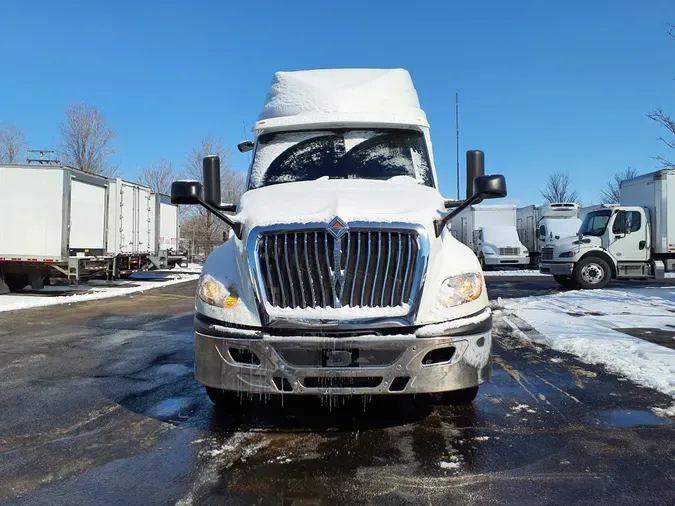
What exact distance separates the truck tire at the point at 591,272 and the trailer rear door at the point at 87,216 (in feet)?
50.3

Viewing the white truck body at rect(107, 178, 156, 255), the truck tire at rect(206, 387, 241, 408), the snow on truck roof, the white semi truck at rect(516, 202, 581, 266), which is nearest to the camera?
the truck tire at rect(206, 387, 241, 408)

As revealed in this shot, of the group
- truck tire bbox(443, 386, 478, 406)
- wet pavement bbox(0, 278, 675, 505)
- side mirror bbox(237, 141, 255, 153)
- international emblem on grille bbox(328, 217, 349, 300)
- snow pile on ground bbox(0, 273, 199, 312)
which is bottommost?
wet pavement bbox(0, 278, 675, 505)

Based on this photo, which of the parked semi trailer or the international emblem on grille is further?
the parked semi trailer

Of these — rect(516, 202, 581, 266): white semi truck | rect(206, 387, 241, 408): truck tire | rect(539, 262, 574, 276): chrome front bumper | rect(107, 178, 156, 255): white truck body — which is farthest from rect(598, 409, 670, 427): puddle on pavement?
rect(516, 202, 581, 266): white semi truck

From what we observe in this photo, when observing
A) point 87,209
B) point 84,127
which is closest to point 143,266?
point 87,209

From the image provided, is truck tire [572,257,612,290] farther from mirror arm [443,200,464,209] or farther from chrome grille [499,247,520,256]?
mirror arm [443,200,464,209]

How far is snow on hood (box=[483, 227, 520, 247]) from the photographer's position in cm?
2486

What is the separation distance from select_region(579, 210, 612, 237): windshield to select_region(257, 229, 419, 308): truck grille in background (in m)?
15.3

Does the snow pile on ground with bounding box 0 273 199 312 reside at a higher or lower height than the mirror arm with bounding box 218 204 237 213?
lower

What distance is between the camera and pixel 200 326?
11.8 feet

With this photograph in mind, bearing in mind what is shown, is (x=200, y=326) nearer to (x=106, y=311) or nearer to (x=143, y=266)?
(x=106, y=311)

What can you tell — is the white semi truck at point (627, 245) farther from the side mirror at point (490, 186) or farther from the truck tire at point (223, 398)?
the truck tire at point (223, 398)

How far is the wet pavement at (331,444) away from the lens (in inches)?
112

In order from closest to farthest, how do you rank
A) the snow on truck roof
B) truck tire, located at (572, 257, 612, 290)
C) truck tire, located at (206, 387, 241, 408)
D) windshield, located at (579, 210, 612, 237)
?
truck tire, located at (206, 387, 241, 408) < the snow on truck roof < truck tire, located at (572, 257, 612, 290) < windshield, located at (579, 210, 612, 237)
